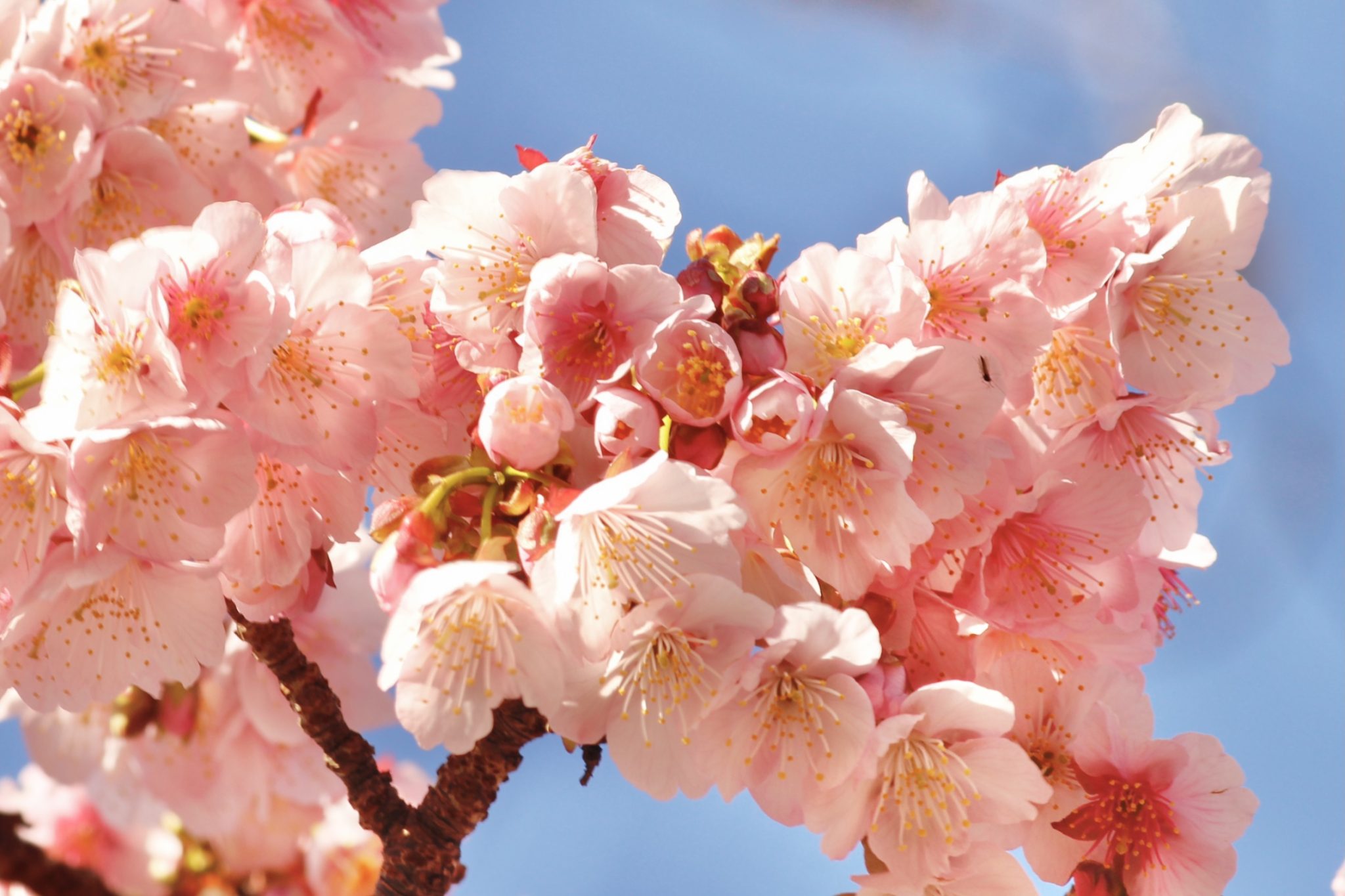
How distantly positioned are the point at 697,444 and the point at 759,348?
0.08m

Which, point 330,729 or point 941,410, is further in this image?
point 330,729

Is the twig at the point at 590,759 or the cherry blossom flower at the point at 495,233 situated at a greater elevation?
the cherry blossom flower at the point at 495,233

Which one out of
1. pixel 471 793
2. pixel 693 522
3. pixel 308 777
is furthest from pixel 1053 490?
pixel 308 777

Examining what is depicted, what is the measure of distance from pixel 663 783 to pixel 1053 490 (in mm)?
387

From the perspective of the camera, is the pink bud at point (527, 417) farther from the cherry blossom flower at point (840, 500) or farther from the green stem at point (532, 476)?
the cherry blossom flower at point (840, 500)

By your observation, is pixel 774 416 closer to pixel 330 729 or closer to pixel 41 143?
pixel 330 729

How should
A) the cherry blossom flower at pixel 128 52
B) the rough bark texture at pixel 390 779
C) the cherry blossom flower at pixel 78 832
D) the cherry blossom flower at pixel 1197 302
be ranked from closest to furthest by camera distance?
the cherry blossom flower at pixel 1197 302
the rough bark texture at pixel 390 779
the cherry blossom flower at pixel 128 52
the cherry blossom flower at pixel 78 832

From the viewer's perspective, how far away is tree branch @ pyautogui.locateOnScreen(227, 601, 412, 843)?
3.70 ft

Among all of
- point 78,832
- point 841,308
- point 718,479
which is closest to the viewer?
point 718,479

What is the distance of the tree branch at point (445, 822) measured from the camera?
41.0 inches

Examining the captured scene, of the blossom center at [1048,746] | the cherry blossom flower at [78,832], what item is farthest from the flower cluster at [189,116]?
the cherry blossom flower at [78,832]

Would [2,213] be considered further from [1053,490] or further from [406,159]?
[1053,490]

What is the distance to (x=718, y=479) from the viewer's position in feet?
2.42

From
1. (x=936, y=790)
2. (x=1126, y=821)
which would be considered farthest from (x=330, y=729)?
(x=1126, y=821)
